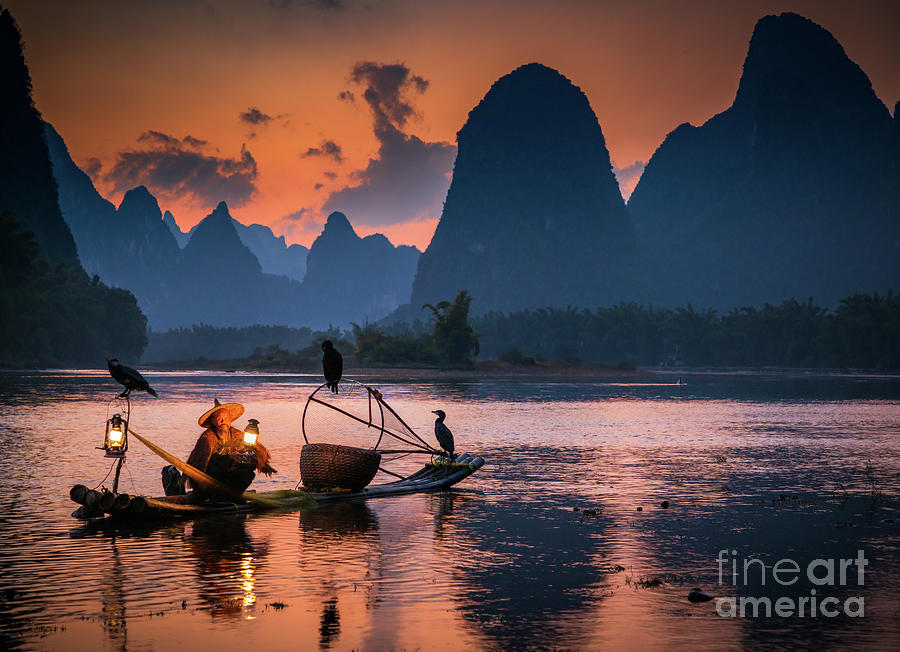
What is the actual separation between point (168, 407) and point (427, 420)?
15.5 metres

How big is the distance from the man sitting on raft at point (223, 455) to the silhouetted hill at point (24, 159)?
14423 centimetres

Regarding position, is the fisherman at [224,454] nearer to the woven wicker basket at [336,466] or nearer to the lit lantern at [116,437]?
the lit lantern at [116,437]

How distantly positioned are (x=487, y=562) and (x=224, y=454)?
5190 millimetres

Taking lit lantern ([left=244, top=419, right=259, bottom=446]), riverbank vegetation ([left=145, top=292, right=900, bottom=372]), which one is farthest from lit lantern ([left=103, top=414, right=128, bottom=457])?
riverbank vegetation ([left=145, top=292, right=900, bottom=372])

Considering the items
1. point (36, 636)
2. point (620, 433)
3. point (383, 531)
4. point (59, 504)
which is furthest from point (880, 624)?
point (620, 433)

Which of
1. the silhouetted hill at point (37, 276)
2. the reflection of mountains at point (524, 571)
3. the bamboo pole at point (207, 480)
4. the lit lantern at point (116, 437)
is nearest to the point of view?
the reflection of mountains at point (524, 571)

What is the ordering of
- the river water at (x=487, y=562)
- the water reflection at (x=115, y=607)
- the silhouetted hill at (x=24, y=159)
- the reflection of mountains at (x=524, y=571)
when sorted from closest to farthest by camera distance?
the water reflection at (x=115, y=607) < the river water at (x=487, y=562) < the reflection of mountains at (x=524, y=571) < the silhouetted hill at (x=24, y=159)

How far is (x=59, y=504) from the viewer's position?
16.5 meters

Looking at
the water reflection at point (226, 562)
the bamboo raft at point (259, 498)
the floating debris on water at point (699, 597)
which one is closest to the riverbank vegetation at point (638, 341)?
the bamboo raft at point (259, 498)

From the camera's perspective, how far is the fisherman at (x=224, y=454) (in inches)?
591

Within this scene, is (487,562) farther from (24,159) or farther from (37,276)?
(24,159)

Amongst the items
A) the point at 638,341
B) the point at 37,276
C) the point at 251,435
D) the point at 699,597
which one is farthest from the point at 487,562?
the point at 638,341

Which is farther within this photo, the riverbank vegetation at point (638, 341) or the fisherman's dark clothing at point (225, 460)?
the riverbank vegetation at point (638, 341)

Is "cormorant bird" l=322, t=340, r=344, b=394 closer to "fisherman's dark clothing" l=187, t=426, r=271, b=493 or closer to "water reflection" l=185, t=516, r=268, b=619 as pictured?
"fisherman's dark clothing" l=187, t=426, r=271, b=493
